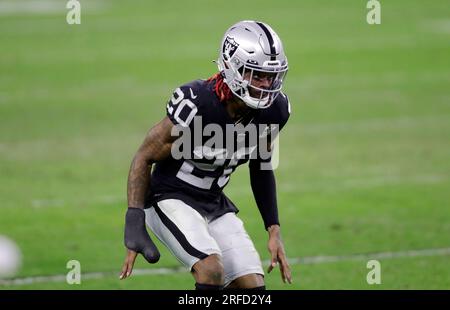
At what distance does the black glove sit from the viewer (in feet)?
20.6

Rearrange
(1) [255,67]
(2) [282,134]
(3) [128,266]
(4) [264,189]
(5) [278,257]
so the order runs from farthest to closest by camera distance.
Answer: (2) [282,134] → (4) [264,189] → (5) [278,257] → (1) [255,67] → (3) [128,266]

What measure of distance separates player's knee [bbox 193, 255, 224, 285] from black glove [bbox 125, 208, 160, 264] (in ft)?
0.88

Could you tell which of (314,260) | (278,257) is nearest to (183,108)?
(278,257)

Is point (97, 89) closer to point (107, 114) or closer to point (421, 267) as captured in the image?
point (107, 114)

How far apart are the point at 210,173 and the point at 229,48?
0.82 m

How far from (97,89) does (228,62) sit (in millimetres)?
11192

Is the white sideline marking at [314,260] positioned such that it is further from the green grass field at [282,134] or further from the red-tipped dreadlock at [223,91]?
the red-tipped dreadlock at [223,91]

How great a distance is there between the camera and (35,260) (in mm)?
9102

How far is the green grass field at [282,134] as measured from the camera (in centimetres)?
951

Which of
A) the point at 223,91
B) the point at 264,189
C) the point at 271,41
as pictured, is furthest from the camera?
the point at 264,189

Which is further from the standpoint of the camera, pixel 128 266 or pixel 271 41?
pixel 271 41

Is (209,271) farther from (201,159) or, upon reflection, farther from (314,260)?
(314,260)

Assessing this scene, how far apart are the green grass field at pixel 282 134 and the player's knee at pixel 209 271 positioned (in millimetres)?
2159

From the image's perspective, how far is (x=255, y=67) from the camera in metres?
6.48
